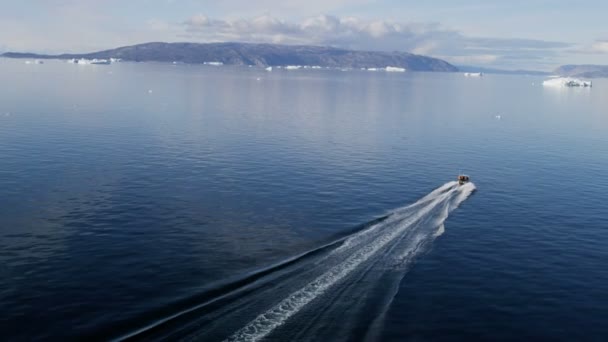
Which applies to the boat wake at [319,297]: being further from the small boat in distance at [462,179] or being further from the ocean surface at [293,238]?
the small boat in distance at [462,179]

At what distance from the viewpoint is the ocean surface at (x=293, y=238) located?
Result: 35.1 metres

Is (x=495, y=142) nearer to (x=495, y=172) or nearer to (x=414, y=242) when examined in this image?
(x=495, y=172)

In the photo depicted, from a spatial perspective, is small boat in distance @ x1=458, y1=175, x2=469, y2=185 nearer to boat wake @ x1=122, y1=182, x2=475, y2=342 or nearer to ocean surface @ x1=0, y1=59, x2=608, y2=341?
ocean surface @ x1=0, y1=59, x2=608, y2=341

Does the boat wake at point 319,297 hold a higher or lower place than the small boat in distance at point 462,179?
lower

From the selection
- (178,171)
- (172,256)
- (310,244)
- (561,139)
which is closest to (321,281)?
(310,244)

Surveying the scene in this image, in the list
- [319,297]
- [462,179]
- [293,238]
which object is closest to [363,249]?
[293,238]

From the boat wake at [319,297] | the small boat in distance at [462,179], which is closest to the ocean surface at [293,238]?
the boat wake at [319,297]

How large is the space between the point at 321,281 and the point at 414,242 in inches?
575

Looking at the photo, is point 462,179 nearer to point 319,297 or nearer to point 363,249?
point 363,249

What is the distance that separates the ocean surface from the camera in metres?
35.1

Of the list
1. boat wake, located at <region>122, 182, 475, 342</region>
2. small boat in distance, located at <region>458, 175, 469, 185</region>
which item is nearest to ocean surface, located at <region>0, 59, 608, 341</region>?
boat wake, located at <region>122, 182, 475, 342</region>

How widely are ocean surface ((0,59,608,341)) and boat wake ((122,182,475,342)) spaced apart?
0.52 feet

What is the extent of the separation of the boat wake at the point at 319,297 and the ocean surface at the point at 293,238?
159 millimetres

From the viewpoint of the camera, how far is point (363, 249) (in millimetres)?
47781
